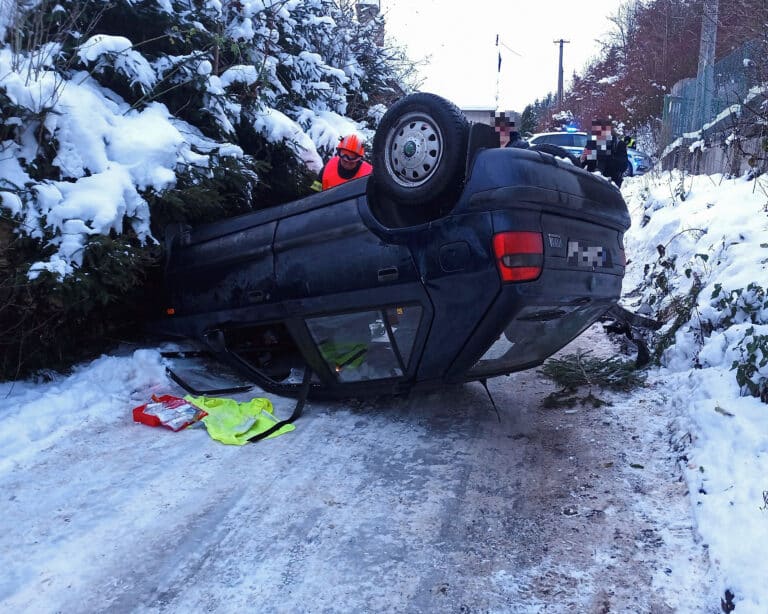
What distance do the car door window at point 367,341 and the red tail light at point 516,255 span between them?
1.96 ft

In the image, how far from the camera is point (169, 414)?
→ 12.8ft

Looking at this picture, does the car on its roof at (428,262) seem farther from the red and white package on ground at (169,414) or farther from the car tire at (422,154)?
the red and white package on ground at (169,414)

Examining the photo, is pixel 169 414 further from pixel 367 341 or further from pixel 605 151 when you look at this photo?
pixel 605 151

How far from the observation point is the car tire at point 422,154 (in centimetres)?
326

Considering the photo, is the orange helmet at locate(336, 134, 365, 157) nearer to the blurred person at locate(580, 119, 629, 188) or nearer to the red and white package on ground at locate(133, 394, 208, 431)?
the blurred person at locate(580, 119, 629, 188)

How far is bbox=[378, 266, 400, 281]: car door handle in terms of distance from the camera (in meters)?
3.46

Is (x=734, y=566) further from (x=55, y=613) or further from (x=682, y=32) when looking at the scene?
(x=682, y=32)

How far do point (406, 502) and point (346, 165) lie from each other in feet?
11.7

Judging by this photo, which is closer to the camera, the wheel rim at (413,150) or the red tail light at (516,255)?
the red tail light at (516,255)

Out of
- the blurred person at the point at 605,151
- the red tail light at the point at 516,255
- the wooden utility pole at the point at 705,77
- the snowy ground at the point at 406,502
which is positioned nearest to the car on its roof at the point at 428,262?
the red tail light at the point at 516,255

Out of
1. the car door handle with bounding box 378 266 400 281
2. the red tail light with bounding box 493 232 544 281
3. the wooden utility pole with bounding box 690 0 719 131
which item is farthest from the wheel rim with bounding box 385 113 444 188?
the wooden utility pole with bounding box 690 0 719 131

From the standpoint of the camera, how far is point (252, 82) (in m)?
6.01

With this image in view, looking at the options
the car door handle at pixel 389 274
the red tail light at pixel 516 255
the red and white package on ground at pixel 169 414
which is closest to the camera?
the red tail light at pixel 516 255

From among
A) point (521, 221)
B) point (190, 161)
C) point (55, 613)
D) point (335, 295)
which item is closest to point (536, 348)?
point (521, 221)
